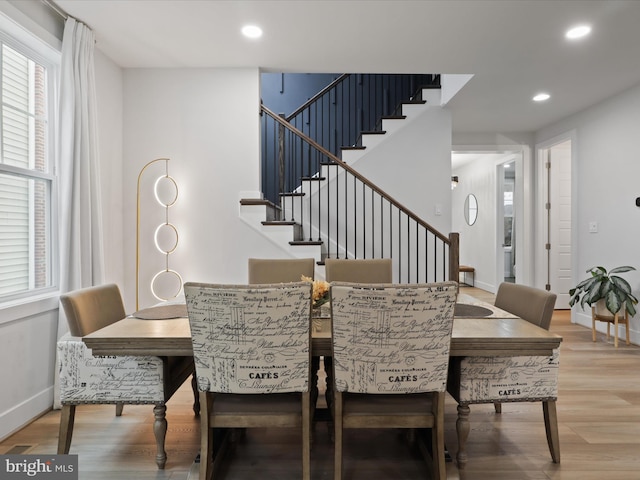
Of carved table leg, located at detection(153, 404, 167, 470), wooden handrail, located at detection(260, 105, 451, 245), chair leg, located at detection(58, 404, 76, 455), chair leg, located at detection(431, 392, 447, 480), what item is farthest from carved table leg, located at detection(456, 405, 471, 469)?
wooden handrail, located at detection(260, 105, 451, 245)

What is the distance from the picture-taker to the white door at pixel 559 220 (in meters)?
5.58

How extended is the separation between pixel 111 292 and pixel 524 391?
2.27m

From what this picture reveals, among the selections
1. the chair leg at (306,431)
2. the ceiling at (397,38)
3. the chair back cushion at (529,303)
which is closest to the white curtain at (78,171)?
the ceiling at (397,38)

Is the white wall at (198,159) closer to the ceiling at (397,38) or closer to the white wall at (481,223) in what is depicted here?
the ceiling at (397,38)

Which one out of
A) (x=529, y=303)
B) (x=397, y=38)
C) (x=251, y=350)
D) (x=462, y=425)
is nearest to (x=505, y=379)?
(x=462, y=425)

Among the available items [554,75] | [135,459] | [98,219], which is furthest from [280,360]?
[554,75]

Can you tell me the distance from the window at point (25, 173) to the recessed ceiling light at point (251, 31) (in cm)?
142

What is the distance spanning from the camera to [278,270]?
9.58 ft

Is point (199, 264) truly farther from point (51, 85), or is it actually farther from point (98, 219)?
point (51, 85)

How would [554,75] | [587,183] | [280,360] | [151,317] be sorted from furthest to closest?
[587,183] < [554,75] < [151,317] < [280,360]

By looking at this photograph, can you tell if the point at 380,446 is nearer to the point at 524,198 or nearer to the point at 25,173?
the point at 25,173

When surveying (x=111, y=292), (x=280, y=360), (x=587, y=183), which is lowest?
(x=280, y=360)

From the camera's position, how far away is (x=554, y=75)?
3.74 metres

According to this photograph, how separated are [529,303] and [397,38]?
2246 millimetres
